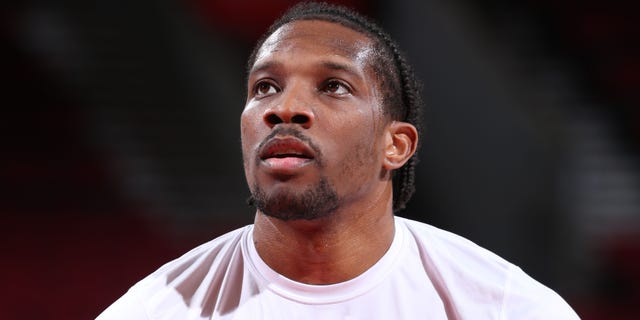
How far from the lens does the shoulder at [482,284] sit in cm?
237

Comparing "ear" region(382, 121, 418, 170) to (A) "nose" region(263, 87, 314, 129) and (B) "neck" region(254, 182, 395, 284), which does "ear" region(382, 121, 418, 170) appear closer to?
(B) "neck" region(254, 182, 395, 284)

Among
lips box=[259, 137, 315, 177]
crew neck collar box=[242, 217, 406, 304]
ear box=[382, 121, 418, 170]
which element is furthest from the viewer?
ear box=[382, 121, 418, 170]

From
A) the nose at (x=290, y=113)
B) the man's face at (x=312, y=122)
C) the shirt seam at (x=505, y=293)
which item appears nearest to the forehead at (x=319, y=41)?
the man's face at (x=312, y=122)

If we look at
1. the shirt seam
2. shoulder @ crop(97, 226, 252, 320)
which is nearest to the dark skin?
shoulder @ crop(97, 226, 252, 320)

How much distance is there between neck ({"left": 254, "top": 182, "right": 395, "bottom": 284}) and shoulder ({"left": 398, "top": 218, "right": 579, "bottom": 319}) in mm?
166

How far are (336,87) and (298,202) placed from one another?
0.34 m

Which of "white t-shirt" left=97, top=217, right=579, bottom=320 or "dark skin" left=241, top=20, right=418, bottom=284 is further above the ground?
"dark skin" left=241, top=20, right=418, bottom=284

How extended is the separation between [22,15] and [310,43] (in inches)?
237

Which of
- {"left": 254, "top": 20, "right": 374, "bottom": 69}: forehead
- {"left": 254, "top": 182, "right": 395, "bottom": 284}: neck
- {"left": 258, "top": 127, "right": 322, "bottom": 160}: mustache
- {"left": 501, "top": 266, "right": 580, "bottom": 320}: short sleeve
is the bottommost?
{"left": 501, "top": 266, "right": 580, "bottom": 320}: short sleeve

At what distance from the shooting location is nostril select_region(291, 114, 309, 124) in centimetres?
233

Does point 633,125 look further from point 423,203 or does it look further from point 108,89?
point 108,89

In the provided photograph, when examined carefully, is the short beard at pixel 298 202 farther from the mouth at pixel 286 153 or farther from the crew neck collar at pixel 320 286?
the crew neck collar at pixel 320 286

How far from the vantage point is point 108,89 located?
767cm

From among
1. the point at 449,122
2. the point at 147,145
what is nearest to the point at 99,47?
the point at 147,145
